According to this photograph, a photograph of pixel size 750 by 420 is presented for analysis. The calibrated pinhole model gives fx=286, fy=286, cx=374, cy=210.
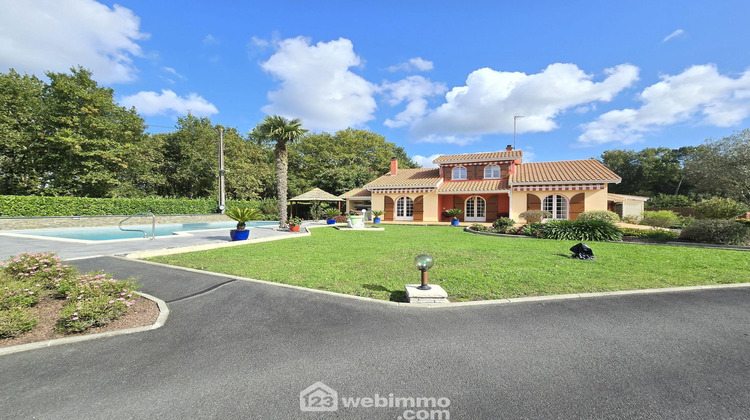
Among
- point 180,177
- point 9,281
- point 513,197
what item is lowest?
point 9,281

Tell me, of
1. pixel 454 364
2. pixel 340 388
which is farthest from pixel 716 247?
pixel 340 388

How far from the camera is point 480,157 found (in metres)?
25.4

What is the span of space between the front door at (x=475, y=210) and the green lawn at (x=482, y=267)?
14.2 metres

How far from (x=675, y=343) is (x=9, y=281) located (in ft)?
30.1

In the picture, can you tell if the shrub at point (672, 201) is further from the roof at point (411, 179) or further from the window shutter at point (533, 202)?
the roof at point (411, 179)

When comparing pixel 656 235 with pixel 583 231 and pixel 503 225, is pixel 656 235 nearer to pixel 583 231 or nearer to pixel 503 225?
pixel 583 231

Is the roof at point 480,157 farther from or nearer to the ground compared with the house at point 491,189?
farther from the ground

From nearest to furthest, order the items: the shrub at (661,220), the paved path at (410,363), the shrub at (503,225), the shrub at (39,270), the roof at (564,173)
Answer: the paved path at (410,363), the shrub at (39,270), the shrub at (503,225), the shrub at (661,220), the roof at (564,173)

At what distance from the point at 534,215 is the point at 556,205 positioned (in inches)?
114

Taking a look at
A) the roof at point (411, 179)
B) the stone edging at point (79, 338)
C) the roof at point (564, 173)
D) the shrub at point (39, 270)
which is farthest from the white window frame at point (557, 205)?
→ the shrub at point (39, 270)

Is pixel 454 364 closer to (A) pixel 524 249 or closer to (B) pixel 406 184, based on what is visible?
(A) pixel 524 249

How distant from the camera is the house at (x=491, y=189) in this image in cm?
2084

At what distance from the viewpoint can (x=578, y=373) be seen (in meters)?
2.81

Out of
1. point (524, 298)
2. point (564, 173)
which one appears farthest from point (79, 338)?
point (564, 173)
